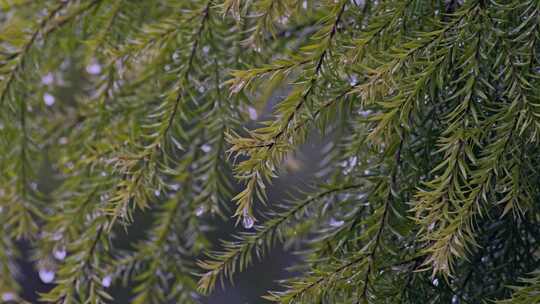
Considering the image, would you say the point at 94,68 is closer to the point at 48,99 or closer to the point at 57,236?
the point at 48,99

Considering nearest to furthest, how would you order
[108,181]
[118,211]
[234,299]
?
1. [118,211]
2. [108,181]
3. [234,299]

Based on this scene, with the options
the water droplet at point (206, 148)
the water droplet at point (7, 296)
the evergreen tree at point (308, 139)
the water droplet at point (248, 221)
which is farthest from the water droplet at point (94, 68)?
the water droplet at point (248, 221)

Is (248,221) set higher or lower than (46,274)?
higher

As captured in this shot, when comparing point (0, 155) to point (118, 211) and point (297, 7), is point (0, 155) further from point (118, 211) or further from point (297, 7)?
point (297, 7)

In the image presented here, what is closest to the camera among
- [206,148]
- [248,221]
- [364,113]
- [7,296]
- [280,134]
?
[280,134]

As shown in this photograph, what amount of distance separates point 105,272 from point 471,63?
0.65 m

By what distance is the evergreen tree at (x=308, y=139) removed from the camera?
0.73m

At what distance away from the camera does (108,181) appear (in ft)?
3.28

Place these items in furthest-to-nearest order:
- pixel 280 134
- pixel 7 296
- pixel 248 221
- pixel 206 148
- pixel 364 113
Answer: pixel 7 296 → pixel 206 148 → pixel 364 113 → pixel 248 221 → pixel 280 134

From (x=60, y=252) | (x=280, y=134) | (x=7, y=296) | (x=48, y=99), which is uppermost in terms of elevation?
(x=280, y=134)

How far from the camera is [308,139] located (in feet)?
2.97

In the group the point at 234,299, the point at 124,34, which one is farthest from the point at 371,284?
the point at 234,299

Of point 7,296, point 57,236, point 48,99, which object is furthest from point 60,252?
point 48,99

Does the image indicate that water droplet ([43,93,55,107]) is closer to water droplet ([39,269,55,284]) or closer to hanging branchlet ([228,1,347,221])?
water droplet ([39,269,55,284])
